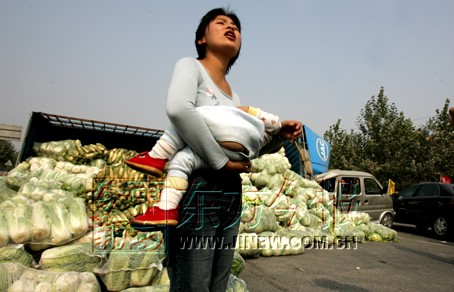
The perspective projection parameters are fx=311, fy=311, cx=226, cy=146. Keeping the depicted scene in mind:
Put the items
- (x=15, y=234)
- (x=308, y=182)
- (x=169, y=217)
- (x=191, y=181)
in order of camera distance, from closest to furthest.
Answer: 1. (x=169, y=217)
2. (x=191, y=181)
3. (x=15, y=234)
4. (x=308, y=182)

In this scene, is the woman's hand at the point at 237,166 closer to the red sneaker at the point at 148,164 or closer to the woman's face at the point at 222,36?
the red sneaker at the point at 148,164

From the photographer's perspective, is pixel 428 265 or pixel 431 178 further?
pixel 431 178

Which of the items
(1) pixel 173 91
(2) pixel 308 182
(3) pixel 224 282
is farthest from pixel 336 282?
(2) pixel 308 182

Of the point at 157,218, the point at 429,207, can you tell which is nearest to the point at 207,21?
the point at 157,218

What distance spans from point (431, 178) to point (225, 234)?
21.7 metres

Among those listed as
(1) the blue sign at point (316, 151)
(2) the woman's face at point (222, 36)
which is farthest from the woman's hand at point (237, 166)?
(1) the blue sign at point (316, 151)

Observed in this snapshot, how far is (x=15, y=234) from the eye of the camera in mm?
2926

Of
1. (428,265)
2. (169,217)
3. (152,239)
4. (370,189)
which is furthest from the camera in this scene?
(370,189)

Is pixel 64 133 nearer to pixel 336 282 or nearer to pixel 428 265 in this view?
pixel 336 282

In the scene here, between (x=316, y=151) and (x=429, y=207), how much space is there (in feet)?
12.8

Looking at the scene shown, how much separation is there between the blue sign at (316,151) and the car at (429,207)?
300 centimetres

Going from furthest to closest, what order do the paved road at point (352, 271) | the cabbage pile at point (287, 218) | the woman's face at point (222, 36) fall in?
1. the cabbage pile at point (287, 218)
2. the paved road at point (352, 271)
3. the woman's face at point (222, 36)

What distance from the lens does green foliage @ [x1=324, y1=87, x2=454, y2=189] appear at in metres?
18.9

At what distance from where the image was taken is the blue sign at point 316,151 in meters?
10.4
